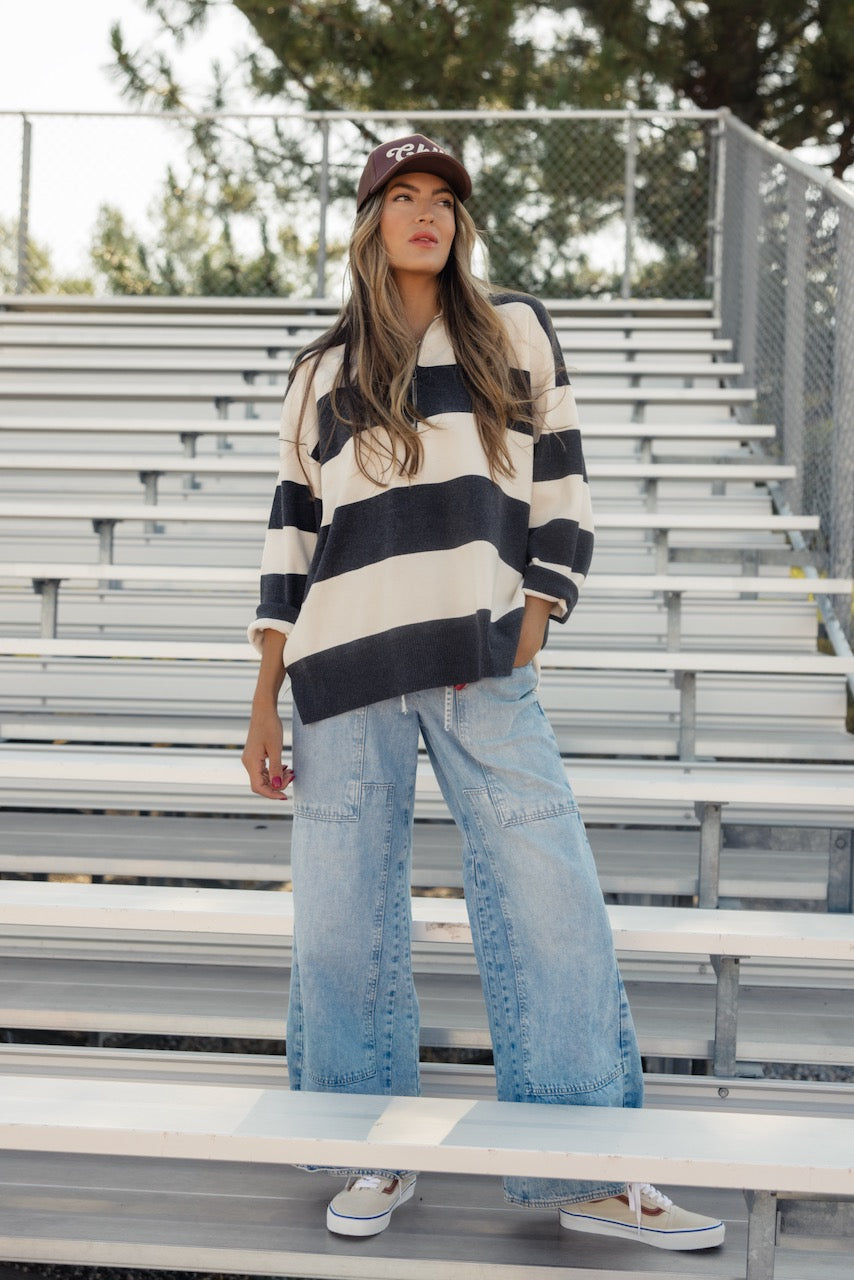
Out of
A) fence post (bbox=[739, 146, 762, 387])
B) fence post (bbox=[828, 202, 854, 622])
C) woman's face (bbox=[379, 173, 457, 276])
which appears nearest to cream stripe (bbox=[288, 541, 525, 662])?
woman's face (bbox=[379, 173, 457, 276])

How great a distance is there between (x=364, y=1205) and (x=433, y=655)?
0.67 metres

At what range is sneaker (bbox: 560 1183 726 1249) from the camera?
147 centimetres

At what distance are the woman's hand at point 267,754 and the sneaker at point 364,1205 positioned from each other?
1.58 ft

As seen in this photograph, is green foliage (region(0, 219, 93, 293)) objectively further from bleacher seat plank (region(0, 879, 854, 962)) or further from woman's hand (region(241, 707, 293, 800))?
woman's hand (region(241, 707, 293, 800))

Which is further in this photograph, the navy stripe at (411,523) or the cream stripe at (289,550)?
the cream stripe at (289,550)

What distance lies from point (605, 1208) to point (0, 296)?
5.54 m

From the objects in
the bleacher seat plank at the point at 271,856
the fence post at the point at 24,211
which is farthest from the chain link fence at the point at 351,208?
the bleacher seat plank at the point at 271,856

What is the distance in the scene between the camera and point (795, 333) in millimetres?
3898

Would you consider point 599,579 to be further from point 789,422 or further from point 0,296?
point 0,296

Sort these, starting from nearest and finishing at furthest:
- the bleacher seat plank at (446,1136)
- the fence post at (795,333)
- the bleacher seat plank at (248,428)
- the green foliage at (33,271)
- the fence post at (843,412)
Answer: the bleacher seat plank at (446,1136)
the fence post at (843,412)
the fence post at (795,333)
the bleacher seat plank at (248,428)
the green foliage at (33,271)

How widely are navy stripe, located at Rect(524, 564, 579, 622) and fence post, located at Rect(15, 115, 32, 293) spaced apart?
5063 mm

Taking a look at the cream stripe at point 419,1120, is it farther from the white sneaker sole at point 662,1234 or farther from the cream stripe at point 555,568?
the cream stripe at point 555,568

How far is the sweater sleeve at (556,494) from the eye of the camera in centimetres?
145

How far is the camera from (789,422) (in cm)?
397
